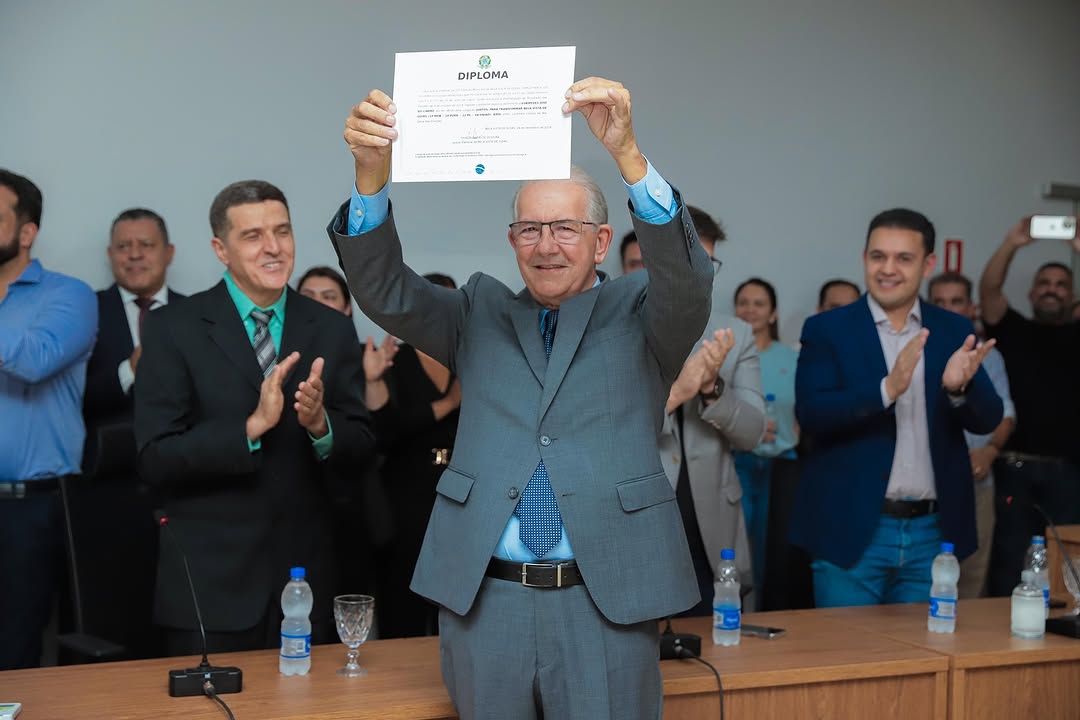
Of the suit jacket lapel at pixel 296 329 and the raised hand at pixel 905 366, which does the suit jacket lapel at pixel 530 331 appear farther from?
the raised hand at pixel 905 366

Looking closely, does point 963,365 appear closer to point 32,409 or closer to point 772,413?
point 772,413

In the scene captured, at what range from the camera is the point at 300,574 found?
89.3 inches

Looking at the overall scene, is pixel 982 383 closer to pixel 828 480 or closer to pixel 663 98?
pixel 828 480

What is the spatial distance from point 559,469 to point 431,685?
2.03 ft

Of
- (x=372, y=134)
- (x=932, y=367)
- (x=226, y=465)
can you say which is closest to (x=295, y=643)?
(x=226, y=465)

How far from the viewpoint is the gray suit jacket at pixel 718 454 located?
3053 mm

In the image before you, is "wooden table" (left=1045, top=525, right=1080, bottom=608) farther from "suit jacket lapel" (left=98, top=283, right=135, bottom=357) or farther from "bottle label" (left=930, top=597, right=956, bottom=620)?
"suit jacket lapel" (left=98, top=283, right=135, bottom=357)

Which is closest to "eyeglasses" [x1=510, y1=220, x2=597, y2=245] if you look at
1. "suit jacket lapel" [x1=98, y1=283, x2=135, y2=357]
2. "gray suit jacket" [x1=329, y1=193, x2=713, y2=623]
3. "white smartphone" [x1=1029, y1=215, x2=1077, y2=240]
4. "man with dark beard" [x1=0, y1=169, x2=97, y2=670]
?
"gray suit jacket" [x1=329, y1=193, x2=713, y2=623]

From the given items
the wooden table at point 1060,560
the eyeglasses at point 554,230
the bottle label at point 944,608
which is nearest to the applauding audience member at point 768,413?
the wooden table at point 1060,560

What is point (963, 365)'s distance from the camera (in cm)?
290

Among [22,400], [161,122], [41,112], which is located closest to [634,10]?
[161,122]

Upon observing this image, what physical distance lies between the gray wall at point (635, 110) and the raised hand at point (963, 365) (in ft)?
7.72

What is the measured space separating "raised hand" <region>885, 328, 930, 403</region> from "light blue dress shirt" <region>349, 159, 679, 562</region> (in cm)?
134

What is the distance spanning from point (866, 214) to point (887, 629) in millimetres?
3433
